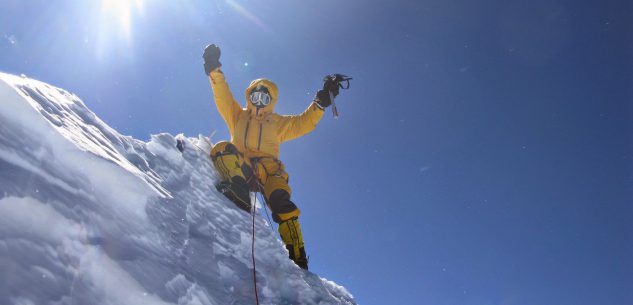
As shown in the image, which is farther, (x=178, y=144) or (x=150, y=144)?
(x=178, y=144)

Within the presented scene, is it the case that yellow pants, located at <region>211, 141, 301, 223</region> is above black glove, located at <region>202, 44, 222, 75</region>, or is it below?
below

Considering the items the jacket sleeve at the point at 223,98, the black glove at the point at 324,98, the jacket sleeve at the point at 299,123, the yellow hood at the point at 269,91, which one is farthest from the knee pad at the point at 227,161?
the black glove at the point at 324,98

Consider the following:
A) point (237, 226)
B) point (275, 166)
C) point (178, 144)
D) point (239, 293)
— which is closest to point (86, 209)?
point (239, 293)

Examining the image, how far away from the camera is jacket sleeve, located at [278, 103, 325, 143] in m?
6.58

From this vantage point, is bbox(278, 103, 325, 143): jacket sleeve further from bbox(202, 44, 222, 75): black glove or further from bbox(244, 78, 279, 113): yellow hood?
bbox(202, 44, 222, 75): black glove

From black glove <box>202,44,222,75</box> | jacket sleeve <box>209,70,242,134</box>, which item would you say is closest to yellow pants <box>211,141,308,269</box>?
jacket sleeve <box>209,70,242,134</box>

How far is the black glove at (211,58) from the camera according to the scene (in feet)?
20.5

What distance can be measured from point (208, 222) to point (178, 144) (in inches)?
70.4

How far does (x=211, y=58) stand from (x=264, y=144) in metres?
1.66

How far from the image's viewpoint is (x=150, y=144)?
13.1 feet

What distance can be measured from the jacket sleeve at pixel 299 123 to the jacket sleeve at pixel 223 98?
77cm

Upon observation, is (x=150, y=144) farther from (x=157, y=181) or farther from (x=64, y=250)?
(x=64, y=250)

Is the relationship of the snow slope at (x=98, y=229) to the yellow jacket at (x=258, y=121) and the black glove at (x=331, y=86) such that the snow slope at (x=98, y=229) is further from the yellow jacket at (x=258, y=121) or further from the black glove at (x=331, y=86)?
the black glove at (x=331, y=86)

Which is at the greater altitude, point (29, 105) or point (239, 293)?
point (29, 105)
